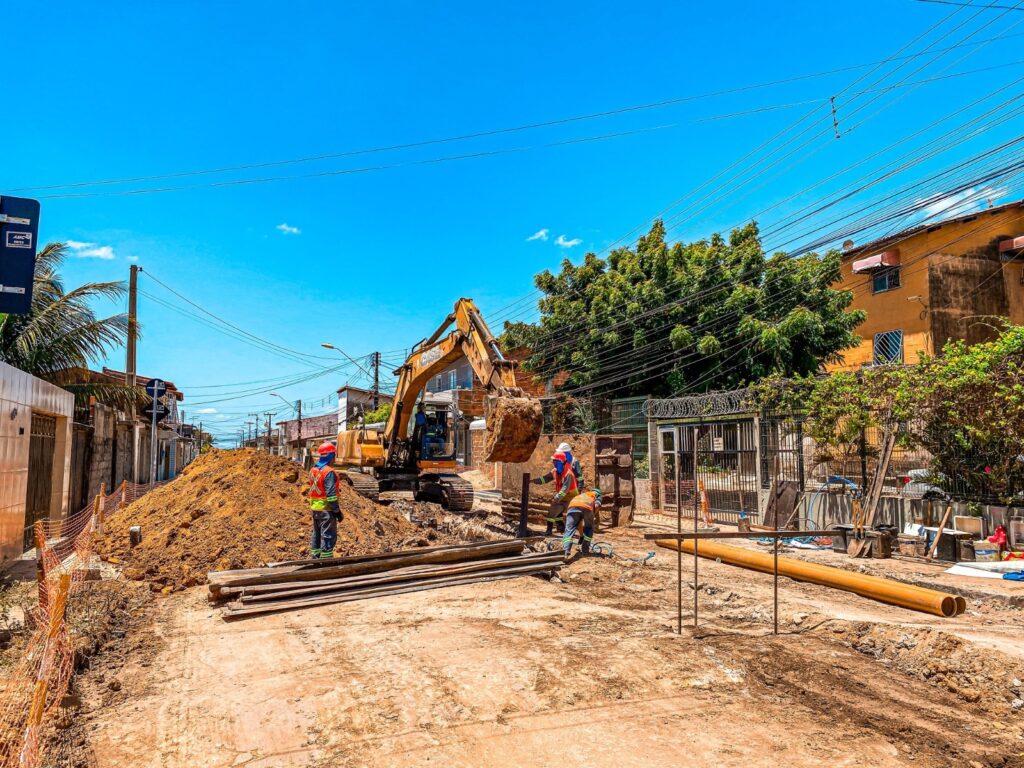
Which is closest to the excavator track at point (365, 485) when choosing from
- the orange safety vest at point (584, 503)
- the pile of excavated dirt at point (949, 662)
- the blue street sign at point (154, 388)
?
the blue street sign at point (154, 388)

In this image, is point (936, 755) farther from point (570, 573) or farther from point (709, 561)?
point (709, 561)

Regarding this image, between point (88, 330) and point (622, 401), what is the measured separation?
1546 cm

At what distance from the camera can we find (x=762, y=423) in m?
15.5

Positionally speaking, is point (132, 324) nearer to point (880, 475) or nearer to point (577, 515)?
point (577, 515)

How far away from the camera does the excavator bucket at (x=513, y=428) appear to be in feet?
32.0

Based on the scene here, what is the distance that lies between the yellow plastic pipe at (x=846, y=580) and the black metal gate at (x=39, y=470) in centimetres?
966

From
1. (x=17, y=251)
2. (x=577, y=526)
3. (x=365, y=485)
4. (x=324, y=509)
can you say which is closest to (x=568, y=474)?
(x=577, y=526)

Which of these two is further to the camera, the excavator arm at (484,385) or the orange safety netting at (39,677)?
the excavator arm at (484,385)

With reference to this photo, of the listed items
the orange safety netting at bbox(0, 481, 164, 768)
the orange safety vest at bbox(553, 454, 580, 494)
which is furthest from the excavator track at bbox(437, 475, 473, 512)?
the orange safety netting at bbox(0, 481, 164, 768)

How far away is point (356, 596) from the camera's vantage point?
8094 mm

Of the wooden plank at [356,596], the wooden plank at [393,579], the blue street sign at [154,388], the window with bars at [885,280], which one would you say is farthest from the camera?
the window with bars at [885,280]

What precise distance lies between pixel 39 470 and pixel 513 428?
778 cm

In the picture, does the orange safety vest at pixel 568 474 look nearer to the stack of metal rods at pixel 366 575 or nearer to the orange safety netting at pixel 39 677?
the stack of metal rods at pixel 366 575

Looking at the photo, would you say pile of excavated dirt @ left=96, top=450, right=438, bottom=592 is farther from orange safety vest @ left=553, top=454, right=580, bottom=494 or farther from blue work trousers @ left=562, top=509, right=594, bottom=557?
orange safety vest @ left=553, top=454, right=580, bottom=494
